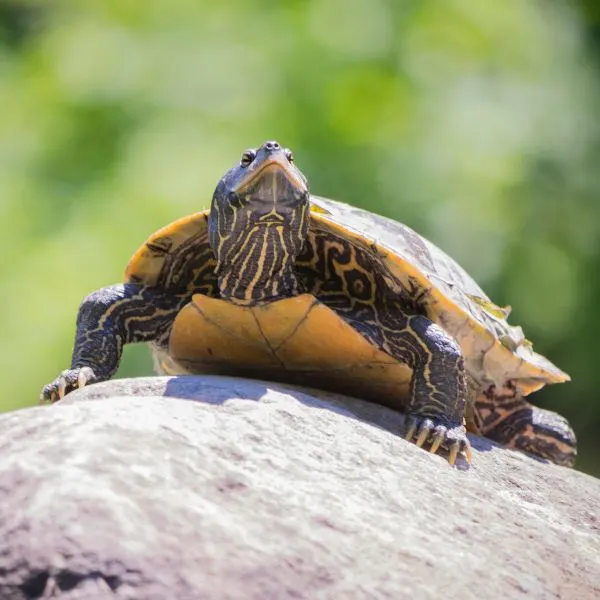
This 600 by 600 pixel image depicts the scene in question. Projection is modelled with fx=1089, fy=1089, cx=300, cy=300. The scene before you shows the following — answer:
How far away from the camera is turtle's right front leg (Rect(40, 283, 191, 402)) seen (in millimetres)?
3209

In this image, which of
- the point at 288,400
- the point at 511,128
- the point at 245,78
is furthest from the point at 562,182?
the point at 288,400

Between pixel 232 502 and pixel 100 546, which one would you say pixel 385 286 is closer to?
pixel 232 502

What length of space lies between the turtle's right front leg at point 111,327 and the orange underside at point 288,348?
13cm

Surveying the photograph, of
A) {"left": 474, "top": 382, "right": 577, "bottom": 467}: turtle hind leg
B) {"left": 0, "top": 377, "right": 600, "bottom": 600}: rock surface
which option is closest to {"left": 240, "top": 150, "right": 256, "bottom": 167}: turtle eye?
{"left": 0, "top": 377, "right": 600, "bottom": 600}: rock surface

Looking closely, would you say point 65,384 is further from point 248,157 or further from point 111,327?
point 248,157

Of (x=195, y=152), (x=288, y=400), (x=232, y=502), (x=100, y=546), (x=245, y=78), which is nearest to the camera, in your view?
(x=100, y=546)

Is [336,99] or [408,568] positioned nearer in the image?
[408,568]

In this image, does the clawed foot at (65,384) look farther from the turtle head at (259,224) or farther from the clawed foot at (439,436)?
the clawed foot at (439,436)

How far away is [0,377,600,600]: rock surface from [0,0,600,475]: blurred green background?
3.92 metres

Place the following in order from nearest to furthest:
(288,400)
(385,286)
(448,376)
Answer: (288,400), (448,376), (385,286)

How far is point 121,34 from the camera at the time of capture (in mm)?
7324

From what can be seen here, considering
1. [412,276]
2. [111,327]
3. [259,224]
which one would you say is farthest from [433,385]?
[111,327]

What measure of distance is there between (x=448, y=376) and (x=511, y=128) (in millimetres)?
4413

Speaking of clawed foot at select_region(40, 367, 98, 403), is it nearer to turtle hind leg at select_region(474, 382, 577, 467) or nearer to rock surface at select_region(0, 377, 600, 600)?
rock surface at select_region(0, 377, 600, 600)
